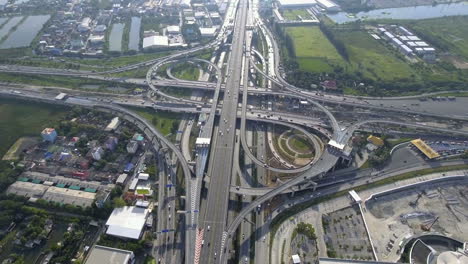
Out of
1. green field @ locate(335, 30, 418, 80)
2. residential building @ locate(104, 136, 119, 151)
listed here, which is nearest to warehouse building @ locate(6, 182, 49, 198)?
residential building @ locate(104, 136, 119, 151)

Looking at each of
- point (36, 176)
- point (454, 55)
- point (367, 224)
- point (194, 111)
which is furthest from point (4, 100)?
point (454, 55)

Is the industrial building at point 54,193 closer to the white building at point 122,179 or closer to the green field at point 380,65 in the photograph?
the white building at point 122,179

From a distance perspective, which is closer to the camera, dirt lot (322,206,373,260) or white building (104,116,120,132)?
dirt lot (322,206,373,260)

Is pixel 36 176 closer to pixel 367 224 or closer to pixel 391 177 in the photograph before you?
pixel 367 224

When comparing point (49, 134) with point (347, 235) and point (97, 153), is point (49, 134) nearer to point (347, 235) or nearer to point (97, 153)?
point (97, 153)

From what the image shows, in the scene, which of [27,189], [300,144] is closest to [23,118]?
[27,189]

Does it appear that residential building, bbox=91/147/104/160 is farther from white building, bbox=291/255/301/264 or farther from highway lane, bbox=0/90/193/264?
white building, bbox=291/255/301/264

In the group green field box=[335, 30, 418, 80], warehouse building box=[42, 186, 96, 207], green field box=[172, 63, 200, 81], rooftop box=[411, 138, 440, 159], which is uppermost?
green field box=[335, 30, 418, 80]

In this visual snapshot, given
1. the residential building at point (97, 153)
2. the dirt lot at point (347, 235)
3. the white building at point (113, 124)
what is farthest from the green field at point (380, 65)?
the residential building at point (97, 153)
